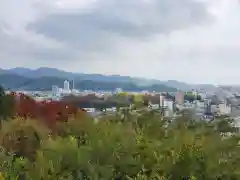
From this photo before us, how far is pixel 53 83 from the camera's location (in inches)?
3137

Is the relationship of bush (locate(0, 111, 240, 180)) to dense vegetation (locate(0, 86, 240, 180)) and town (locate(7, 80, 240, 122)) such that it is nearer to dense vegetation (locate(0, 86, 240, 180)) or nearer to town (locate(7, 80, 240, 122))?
dense vegetation (locate(0, 86, 240, 180))

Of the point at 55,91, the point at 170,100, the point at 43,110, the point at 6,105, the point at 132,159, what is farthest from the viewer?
the point at 55,91

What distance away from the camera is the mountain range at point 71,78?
75500mm

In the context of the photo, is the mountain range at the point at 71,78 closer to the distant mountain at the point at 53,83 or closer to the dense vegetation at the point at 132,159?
the distant mountain at the point at 53,83

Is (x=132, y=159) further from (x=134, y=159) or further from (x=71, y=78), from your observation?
(x=71, y=78)

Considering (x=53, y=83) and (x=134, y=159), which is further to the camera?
(x=53, y=83)

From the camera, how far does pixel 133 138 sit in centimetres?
1041

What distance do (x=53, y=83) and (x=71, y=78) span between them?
8907mm

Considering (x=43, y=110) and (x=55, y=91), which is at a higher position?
(x=43, y=110)

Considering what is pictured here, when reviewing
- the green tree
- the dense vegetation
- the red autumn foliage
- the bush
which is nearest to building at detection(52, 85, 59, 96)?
the green tree

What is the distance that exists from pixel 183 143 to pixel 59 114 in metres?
11.7

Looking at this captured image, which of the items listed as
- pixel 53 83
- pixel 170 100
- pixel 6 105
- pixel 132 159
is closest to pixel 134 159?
pixel 132 159

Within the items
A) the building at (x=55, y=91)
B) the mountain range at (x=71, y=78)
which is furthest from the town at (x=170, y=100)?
the mountain range at (x=71, y=78)

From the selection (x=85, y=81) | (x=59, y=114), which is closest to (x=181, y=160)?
(x=59, y=114)
